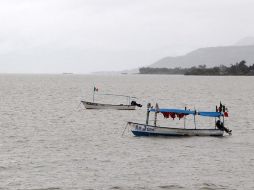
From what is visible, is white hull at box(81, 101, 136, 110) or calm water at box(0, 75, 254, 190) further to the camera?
white hull at box(81, 101, 136, 110)

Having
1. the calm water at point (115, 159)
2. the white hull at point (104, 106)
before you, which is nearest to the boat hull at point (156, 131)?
the calm water at point (115, 159)

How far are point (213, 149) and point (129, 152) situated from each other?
26.7 ft

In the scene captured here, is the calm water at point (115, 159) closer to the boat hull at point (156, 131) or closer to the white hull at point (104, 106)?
the boat hull at point (156, 131)

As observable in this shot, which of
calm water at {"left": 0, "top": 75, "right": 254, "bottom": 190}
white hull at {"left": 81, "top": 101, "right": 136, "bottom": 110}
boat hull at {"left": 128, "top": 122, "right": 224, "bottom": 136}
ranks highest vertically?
boat hull at {"left": 128, "top": 122, "right": 224, "bottom": 136}

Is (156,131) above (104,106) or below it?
above

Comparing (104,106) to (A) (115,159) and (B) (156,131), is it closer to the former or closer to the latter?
(B) (156,131)

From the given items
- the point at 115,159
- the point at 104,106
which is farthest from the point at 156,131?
the point at 104,106

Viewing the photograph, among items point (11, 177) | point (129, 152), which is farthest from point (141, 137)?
point (11, 177)

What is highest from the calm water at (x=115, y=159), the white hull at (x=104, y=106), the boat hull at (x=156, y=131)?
the boat hull at (x=156, y=131)

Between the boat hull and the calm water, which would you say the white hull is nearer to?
the calm water

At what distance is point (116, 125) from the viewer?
66.1m

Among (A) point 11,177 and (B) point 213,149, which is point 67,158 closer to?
(A) point 11,177

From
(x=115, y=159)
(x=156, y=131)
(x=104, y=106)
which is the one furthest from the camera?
(x=104, y=106)

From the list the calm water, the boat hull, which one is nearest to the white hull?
the calm water
